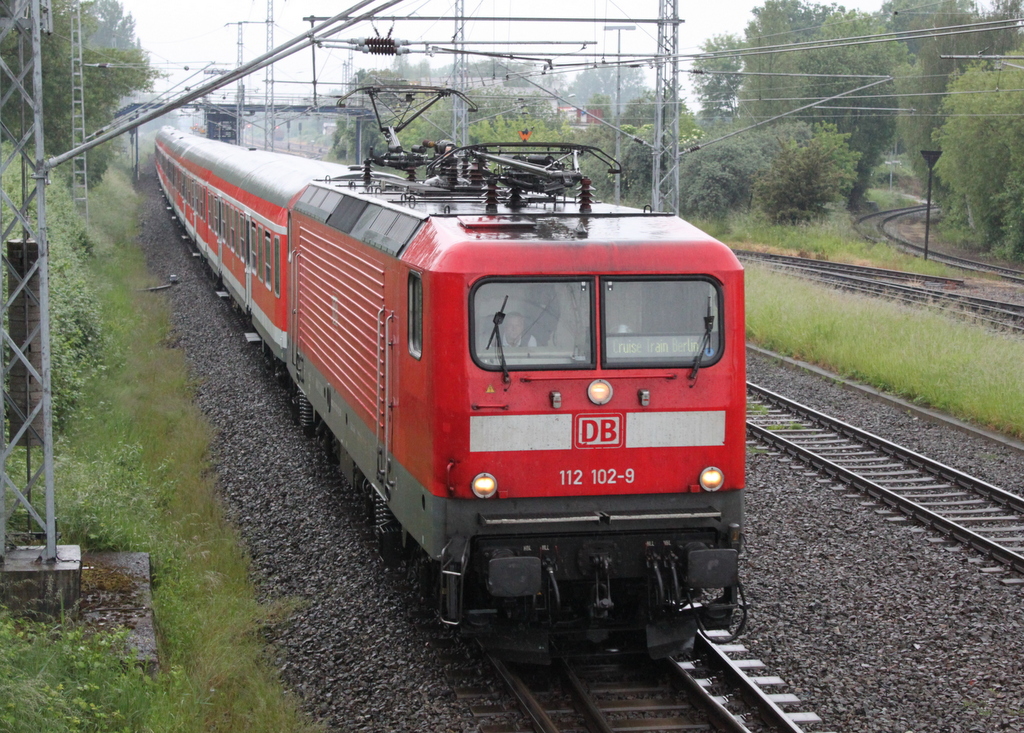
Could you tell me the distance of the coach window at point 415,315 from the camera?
6.90m

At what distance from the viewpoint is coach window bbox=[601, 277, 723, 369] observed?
6750mm

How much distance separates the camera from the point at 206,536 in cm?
982

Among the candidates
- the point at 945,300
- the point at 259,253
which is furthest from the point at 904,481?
the point at 945,300

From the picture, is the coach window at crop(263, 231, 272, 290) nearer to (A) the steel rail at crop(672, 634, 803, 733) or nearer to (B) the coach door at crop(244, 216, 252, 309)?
(B) the coach door at crop(244, 216, 252, 309)

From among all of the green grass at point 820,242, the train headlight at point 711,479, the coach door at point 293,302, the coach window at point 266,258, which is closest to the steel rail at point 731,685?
the train headlight at point 711,479

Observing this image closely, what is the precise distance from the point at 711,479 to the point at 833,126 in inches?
2064

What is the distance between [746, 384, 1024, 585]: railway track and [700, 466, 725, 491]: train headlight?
3308mm

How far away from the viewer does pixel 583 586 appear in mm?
6965

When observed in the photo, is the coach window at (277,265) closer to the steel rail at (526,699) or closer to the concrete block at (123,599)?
the concrete block at (123,599)

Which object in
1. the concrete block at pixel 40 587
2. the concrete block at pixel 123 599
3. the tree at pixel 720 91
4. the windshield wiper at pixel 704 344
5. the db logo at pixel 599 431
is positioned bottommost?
the concrete block at pixel 123 599

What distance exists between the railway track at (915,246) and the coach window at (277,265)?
75.4 feet

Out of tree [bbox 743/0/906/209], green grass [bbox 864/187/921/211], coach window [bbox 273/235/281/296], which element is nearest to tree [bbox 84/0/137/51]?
tree [bbox 743/0/906/209]

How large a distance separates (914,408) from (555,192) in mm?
7916

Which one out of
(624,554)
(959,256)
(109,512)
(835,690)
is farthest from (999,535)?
(959,256)
